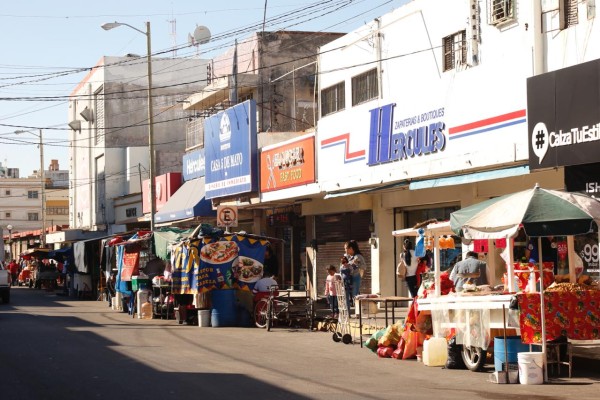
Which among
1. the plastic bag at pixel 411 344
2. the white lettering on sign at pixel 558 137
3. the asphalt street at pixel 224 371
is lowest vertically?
the asphalt street at pixel 224 371

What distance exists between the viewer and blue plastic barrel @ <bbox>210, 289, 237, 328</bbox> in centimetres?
2630

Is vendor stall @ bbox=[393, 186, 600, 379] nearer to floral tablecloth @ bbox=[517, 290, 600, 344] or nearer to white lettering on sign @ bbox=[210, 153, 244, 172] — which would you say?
floral tablecloth @ bbox=[517, 290, 600, 344]

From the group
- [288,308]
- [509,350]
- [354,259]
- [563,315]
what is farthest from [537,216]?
[288,308]

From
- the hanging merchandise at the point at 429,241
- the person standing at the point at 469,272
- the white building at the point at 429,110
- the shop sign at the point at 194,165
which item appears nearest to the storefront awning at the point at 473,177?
the white building at the point at 429,110

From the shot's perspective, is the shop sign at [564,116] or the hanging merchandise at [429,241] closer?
the shop sign at [564,116]

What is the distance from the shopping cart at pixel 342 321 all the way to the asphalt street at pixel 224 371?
0.21 meters

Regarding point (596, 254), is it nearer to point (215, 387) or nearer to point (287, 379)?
point (287, 379)

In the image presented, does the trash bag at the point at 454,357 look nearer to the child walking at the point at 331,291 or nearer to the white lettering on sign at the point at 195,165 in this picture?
the child walking at the point at 331,291

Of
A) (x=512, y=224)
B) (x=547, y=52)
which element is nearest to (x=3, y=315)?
(x=547, y=52)

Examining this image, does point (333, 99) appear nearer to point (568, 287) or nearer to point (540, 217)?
point (568, 287)

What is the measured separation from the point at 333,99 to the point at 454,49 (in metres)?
8.01

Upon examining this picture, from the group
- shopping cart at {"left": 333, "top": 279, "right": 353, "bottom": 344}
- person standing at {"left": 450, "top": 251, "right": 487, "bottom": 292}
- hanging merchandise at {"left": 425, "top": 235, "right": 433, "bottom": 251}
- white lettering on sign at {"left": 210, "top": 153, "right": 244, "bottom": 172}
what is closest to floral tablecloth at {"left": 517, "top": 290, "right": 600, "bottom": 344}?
person standing at {"left": 450, "top": 251, "right": 487, "bottom": 292}

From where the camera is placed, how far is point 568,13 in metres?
19.4

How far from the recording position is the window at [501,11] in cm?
2092
